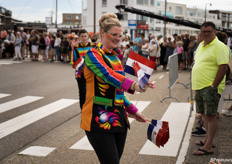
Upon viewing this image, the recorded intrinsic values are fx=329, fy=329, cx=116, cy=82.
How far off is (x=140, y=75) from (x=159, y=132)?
674mm

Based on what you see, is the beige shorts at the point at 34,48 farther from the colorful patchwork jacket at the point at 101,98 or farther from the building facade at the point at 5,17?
the building facade at the point at 5,17

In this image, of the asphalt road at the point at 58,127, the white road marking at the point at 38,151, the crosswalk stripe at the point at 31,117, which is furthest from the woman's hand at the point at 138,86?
the crosswalk stripe at the point at 31,117

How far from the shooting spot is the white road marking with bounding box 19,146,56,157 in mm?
5305

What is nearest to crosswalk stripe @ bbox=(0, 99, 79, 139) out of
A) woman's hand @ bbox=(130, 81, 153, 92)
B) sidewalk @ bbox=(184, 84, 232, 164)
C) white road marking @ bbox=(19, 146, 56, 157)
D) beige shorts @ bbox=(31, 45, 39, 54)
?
white road marking @ bbox=(19, 146, 56, 157)

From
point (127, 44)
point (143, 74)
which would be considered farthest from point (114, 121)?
point (127, 44)

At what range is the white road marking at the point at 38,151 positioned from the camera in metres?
5.30

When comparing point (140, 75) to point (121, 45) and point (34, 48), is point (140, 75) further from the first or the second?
point (34, 48)

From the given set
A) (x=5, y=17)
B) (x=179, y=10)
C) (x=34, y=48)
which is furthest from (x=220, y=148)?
(x=179, y=10)

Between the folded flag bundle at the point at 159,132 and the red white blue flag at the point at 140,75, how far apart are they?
601 mm

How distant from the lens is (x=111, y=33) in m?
2.89

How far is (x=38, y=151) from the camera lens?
546 centimetres

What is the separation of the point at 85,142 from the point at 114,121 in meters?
3.24

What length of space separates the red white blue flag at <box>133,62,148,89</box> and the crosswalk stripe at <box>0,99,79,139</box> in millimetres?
4482

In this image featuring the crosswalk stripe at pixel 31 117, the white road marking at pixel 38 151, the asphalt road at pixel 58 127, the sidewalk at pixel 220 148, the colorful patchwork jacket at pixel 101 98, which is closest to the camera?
the colorful patchwork jacket at pixel 101 98
